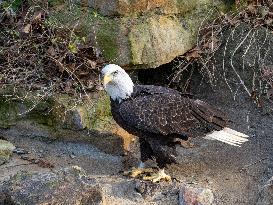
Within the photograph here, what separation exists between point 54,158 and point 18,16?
66.1 inches

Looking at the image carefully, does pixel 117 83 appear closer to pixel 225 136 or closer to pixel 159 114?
pixel 159 114

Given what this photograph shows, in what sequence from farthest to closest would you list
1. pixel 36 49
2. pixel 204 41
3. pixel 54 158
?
1. pixel 204 41
2. pixel 36 49
3. pixel 54 158

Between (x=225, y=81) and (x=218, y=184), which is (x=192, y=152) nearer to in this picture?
(x=218, y=184)

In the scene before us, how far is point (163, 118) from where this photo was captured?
479cm

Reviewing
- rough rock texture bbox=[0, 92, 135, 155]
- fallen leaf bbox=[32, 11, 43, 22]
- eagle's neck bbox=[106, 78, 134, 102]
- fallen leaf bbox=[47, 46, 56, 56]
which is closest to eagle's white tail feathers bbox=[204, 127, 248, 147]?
eagle's neck bbox=[106, 78, 134, 102]

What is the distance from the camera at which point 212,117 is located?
4.94m

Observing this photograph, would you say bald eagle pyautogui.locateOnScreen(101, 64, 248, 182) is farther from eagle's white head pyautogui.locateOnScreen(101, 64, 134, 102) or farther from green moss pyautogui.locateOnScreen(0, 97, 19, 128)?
green moss pyautogui.locateOnScreen(0, 97, 19, 128)

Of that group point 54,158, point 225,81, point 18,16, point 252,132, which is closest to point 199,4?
point 225,81

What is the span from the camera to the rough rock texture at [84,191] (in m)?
4.29

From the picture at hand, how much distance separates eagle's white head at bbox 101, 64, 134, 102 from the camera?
15.6 ft

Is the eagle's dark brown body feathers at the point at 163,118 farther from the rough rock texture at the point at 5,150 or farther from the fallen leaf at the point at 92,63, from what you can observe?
the rough rock texture at the point at 5,150

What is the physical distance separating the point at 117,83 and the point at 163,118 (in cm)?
49

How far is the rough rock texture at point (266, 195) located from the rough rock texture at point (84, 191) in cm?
41

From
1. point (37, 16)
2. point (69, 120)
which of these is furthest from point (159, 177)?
point (37, 16)
